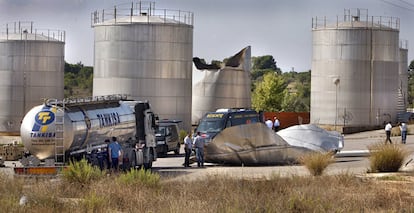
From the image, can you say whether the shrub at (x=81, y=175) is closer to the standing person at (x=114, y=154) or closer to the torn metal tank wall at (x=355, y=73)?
the standing person at (x=114, y=154)

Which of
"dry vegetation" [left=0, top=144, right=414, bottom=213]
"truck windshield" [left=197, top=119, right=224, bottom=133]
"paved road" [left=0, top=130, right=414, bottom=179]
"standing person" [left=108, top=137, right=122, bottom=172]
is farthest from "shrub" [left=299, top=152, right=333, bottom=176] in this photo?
"truck windshield" [left=197, top=119, right=224, bottom=133]

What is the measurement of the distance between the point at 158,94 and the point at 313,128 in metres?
17.1

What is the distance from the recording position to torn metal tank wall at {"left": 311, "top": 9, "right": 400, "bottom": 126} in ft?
200

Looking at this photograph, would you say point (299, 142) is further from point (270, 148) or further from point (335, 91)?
point (335, 91)

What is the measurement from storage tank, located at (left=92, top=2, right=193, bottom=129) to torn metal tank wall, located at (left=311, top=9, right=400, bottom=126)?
44.1 ft

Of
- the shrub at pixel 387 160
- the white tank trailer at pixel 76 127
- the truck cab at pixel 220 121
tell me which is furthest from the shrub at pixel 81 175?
the truck cab at pixel 220 121

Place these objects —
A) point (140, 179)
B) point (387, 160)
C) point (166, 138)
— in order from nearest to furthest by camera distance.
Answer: point (140, 179) < point (387, 160) < point (166, 138)

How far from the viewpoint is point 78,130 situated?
26.4 meters

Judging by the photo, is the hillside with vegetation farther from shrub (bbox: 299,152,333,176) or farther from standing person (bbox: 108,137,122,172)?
shrub (bbox: 299,152,333,176)

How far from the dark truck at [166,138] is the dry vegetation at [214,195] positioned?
1685cm

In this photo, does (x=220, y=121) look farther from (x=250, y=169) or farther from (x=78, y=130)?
(x=78, y=130)

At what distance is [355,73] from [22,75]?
915 inches

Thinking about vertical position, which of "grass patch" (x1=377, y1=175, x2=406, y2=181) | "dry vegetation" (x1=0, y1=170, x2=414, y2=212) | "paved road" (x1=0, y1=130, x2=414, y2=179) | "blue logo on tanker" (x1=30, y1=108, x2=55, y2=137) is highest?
"blue logo on tanker" (x1=30, y1=108, x2=55, y2=137)

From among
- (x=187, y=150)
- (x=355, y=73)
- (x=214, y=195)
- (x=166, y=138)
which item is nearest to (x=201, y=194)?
(x=214, y=195)
